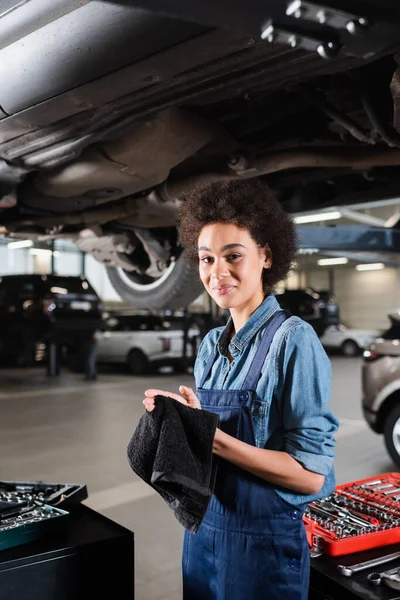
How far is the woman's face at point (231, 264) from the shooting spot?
131cm

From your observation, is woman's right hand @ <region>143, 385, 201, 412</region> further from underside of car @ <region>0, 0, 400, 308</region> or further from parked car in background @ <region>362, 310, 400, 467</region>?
parked car in background @ <region>362, 310, 400, 467</region>

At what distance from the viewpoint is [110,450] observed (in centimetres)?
445

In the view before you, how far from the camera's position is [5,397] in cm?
745

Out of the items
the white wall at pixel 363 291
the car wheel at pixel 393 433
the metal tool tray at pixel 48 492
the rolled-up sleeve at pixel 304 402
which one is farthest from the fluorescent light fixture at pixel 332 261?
the rolled-up sleeve at pixel 304 402

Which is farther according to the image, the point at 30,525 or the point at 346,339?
the point at 346,339

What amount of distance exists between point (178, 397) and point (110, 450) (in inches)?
135

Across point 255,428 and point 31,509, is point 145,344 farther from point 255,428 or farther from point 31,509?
point 255,428

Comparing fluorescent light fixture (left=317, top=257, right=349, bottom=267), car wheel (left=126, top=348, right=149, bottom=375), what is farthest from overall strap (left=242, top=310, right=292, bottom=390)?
fluorescent light fixture (left=317, top=257, right=349, bottom=267)

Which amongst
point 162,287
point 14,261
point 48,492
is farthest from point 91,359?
point 48,492

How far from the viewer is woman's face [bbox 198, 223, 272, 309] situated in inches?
51.6

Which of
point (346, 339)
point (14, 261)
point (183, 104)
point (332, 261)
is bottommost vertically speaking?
point (346, 339)

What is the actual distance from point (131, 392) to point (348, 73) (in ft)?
19.4

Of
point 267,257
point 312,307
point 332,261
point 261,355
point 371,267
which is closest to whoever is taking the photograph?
point 261,355

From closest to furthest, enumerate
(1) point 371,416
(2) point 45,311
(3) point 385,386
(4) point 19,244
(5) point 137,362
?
(3) point 385,386 < (1) point 371,416 < (2) point 45,311 < (5) point 137,362 < (4) point 19,244
